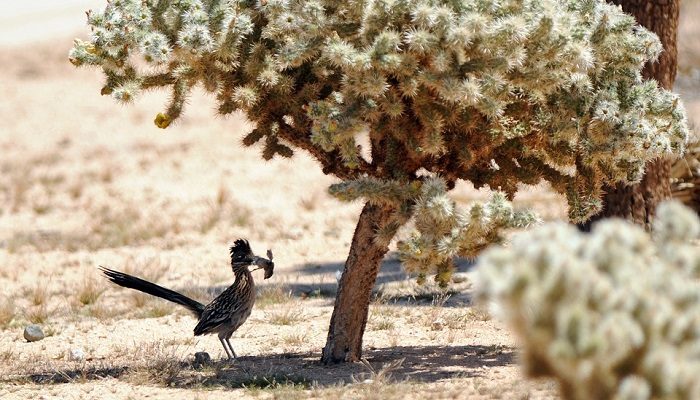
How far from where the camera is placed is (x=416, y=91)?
5.50 meters

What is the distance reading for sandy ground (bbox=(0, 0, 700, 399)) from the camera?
245 inches

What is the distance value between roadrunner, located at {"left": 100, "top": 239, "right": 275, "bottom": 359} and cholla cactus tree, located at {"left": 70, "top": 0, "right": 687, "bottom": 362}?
0.66m

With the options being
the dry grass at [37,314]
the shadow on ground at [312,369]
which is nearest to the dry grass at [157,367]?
the shadow on ground at [312,369]

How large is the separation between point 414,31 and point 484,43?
372 millimetres

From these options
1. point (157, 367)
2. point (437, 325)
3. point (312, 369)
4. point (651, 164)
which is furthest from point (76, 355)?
point (651, 164)

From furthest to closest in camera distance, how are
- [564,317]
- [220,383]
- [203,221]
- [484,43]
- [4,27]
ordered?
[4,27], [203,221], [220,383], [484,43], [564,317]

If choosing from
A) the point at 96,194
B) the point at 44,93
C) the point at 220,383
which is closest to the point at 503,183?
the point at 220,383

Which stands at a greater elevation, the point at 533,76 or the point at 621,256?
the point at 533,76

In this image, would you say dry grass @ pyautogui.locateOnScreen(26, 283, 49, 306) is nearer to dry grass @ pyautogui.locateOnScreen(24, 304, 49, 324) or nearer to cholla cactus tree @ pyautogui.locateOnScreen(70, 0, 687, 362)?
dry grass @ pyautogui.locateOnScreen(24, 304, 49, 324)

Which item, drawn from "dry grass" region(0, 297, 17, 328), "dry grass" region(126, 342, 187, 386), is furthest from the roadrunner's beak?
"dry grass" region(0, 297, 17, 328)

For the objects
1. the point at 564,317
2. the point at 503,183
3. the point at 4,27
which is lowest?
the point at 564,317

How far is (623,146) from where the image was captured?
18.8 feet

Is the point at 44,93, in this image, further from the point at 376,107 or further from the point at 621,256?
the point at 621,256

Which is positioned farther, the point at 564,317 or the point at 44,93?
the point at 44,93
